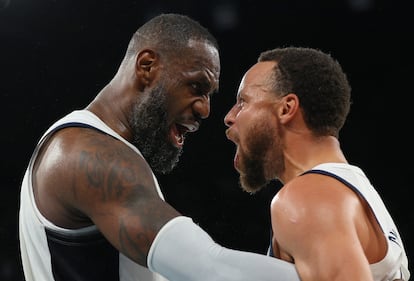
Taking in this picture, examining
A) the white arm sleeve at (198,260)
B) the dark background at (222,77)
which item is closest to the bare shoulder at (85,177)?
the white arm sleeve at (198,260)

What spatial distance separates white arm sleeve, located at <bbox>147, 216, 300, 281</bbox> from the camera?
52.9 inches

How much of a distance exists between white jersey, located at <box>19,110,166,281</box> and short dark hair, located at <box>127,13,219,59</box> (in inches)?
14.2

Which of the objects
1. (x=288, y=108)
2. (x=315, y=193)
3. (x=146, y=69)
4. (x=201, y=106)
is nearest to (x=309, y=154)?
(x=288, y=108)

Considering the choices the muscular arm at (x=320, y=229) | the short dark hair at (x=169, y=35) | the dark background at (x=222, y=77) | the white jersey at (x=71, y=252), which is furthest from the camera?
the dark background at (x=222, y=77)

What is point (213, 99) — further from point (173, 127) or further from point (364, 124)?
point (173, 127)

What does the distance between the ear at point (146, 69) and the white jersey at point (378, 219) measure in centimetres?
56

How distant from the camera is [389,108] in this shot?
16.2ft

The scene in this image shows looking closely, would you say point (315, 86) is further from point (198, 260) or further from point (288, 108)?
point (198, 260)

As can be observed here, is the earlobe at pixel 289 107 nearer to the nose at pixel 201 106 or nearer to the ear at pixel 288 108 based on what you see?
the ear at pixel 288 108

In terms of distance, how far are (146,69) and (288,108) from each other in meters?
0.43

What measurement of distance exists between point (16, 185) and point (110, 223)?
3.39 meters

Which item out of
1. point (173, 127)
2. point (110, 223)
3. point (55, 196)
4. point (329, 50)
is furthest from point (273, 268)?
point (329, 50)

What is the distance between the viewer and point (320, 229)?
1.31m

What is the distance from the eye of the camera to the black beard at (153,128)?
1.79m
